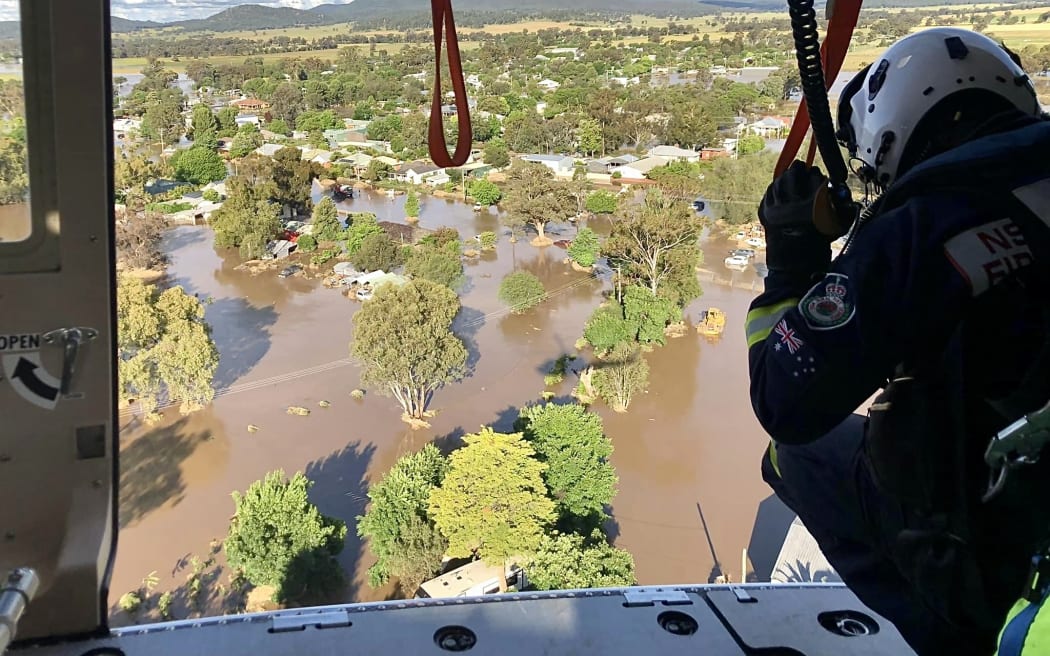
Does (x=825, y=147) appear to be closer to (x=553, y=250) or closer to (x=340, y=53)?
(x=553, y=250)

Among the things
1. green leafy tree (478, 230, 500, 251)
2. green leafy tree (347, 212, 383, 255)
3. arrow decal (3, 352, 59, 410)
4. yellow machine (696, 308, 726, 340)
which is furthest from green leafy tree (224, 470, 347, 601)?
green leafy tree (478, 230, 500, 251)

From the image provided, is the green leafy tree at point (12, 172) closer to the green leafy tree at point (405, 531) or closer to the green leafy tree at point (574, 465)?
the green leafy tree at point (405, 531)

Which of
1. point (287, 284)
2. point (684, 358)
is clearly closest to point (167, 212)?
point (287, 284)

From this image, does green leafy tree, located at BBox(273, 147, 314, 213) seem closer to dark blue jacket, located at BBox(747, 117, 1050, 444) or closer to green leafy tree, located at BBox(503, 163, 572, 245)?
green leafy tree, located at BBox(503, 163, 572, 245)

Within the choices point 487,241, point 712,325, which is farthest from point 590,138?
point 712,325

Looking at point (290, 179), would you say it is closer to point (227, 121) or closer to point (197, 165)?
point (197, 165)

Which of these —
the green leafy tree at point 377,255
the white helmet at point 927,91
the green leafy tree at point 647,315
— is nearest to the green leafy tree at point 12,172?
the white helmet at point 927,91

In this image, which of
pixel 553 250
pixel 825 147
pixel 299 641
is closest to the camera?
pixel 825 147

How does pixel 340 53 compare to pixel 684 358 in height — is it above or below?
above
